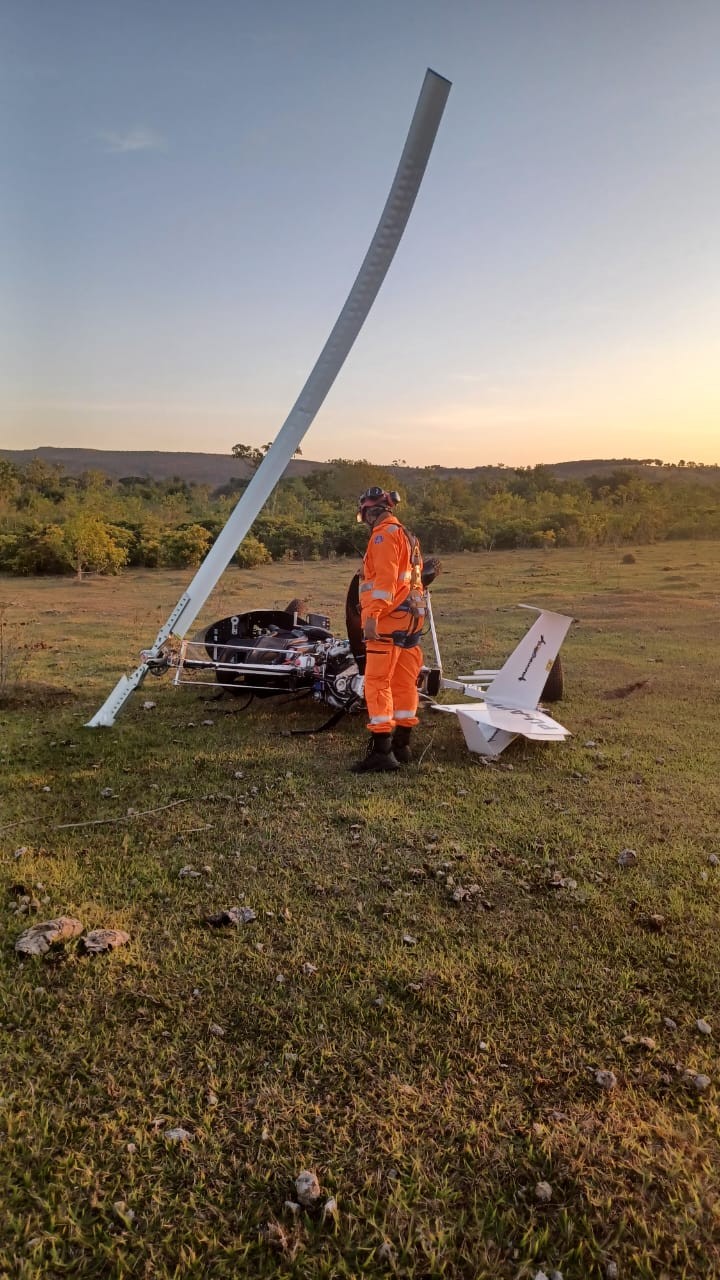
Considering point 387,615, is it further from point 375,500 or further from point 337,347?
point 337,347

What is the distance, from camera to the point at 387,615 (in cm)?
548

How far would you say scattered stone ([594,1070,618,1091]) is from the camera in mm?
2420

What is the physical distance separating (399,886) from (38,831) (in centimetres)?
230

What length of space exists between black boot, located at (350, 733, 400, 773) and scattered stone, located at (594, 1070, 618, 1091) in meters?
3.10

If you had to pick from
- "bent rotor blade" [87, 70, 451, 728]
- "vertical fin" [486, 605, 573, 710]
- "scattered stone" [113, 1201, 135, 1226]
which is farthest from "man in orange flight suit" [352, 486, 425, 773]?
"scattered stone" [113, 1201, 135, 1226]

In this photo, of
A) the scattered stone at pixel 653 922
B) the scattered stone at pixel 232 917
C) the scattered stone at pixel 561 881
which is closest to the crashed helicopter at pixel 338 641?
the scattered stone at pixel 561 881

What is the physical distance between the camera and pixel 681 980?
300cm

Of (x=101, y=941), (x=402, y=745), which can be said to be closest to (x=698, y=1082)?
(x=101, y=941)

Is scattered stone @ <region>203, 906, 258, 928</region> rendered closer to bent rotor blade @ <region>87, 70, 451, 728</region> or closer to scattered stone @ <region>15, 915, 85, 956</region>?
scattered stone @ <region>15, 915, 85, 956</region>

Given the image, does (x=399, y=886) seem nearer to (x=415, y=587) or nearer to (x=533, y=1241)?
(x=533, y=1241)

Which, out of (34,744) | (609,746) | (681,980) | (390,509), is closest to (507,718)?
(609,746)

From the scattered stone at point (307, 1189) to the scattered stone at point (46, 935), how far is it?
1611 millimetres

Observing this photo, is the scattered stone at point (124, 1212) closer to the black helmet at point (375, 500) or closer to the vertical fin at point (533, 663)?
the black helmet at point (375, 500)

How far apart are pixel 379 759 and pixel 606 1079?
10.3 ft
